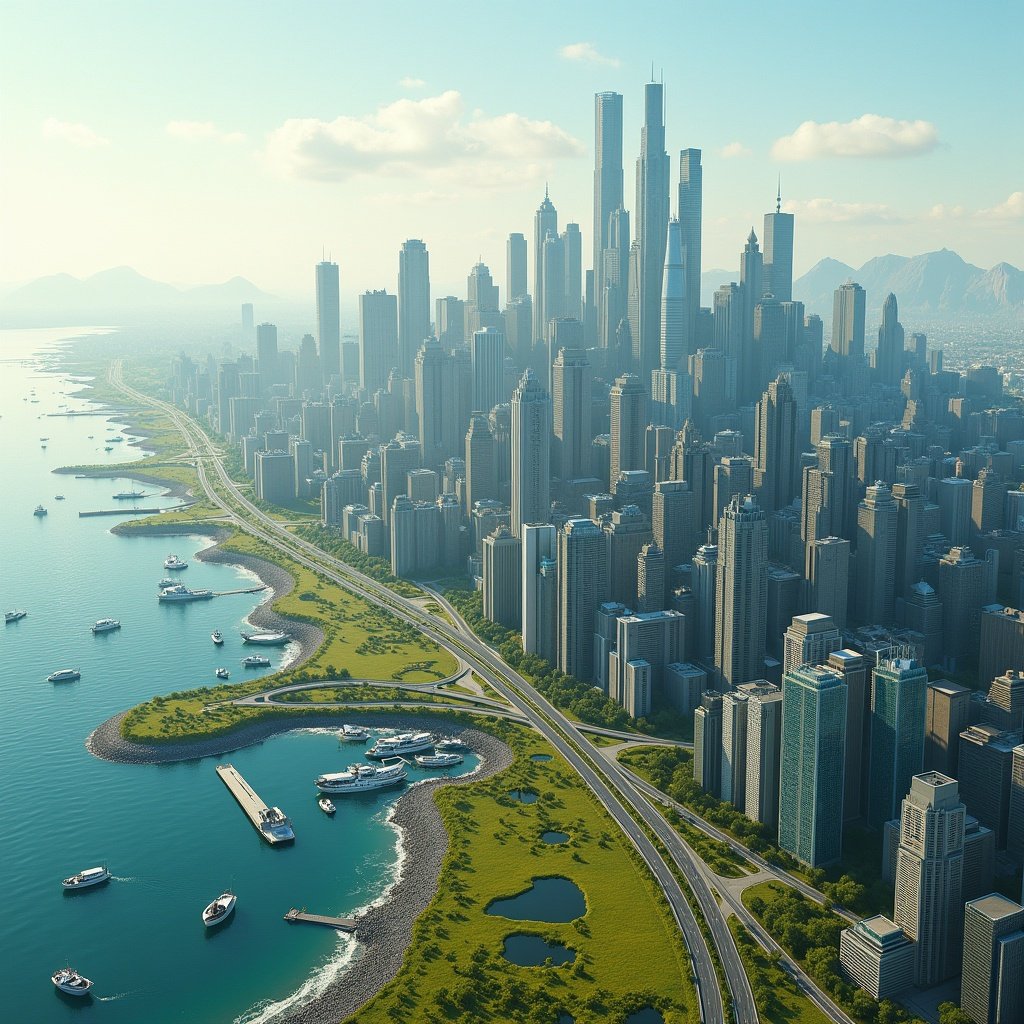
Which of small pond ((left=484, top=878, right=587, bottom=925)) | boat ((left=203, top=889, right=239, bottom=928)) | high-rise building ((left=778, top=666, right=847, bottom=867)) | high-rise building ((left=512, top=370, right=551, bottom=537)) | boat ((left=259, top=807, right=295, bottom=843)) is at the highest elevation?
high-rise building ((left=512, top=370, right=551, bottom=537))

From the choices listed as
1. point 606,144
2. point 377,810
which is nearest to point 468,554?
point 377,810

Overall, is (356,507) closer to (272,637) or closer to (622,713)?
(272,637)

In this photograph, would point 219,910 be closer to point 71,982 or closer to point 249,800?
point 71,982

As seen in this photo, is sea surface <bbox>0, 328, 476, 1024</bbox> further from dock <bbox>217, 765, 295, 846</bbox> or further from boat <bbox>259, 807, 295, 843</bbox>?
boat <bbox>259, 807, 295, 843</bbox>

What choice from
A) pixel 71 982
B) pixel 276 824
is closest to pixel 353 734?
pixel 276 824

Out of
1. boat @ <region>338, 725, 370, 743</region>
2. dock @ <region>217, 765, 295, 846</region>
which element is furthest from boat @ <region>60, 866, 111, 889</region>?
boat @ <region>338, 725, 370, 743</region>

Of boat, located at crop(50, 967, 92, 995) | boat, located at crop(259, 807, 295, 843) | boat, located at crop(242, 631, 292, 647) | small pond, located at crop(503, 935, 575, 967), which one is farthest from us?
boat, located at crop(242, 631, 292, 647)
